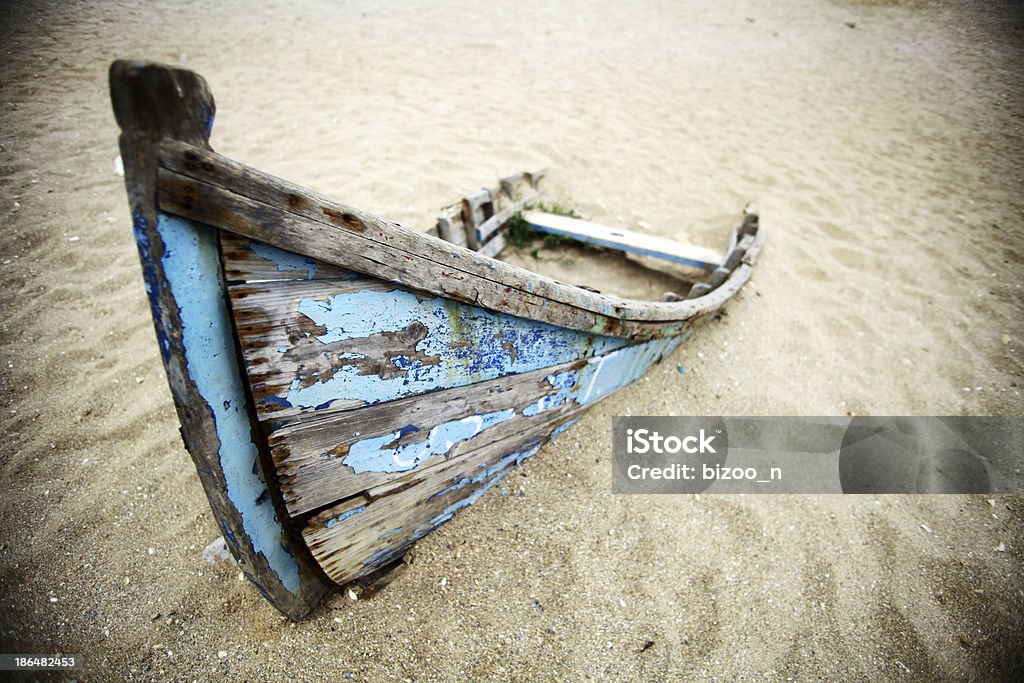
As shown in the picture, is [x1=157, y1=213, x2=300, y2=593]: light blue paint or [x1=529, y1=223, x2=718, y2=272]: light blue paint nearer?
[x1=157, y1=213, x2=300, y2=593]: light blue paint

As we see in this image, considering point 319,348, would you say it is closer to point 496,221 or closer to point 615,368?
point 615,368

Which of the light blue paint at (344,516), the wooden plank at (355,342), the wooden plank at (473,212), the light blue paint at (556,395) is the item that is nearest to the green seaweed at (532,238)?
the wooden plank at (473,212)

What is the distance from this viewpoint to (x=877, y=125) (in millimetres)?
6156

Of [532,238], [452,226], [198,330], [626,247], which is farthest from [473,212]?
[198,330]

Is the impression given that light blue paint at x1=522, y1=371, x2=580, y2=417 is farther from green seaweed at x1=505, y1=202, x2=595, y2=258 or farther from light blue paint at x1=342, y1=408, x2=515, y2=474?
green seaweed at x1=505, y1=202, x2=595, y2=258

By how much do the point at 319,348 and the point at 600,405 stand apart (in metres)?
1.69

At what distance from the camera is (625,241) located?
3111 millimetres

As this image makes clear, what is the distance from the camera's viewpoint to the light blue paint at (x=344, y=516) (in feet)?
4.13

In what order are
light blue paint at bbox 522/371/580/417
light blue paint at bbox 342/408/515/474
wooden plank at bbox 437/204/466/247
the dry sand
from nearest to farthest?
light blue paint at bbox 342/408/515/474
the dry sand
light blue paint at bbox 522/371/580/417
wooden plank at bbox 437/204/466/247

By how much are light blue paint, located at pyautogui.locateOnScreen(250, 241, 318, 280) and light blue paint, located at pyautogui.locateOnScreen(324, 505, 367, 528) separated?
70 cm

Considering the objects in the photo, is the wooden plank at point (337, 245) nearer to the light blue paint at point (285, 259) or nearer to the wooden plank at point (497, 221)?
the light blue paint at point (285, 259)

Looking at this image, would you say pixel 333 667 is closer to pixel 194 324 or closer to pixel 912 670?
pixel 194 324

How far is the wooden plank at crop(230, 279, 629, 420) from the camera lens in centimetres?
97

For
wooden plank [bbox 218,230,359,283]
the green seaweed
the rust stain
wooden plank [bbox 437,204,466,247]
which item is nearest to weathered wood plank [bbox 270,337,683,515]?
wooden plank [bbox 218,230,359,283]
